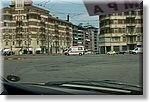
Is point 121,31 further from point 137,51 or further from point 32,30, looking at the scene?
point 32,30

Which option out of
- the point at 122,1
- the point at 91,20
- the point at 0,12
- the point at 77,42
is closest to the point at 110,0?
the point at 122,1

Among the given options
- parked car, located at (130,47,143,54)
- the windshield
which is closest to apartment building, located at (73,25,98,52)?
the windshield

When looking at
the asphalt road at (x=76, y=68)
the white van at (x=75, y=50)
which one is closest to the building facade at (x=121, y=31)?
the asphalt road at (x=76, y=68)

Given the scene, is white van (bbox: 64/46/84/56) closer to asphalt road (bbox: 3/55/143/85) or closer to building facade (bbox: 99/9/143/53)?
asphalt road (bbox: 3/55/143/85)

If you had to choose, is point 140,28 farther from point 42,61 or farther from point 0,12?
point 0,12

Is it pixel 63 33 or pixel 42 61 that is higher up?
pixel 63 33

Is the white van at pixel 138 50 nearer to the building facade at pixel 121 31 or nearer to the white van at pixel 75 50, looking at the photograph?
the building facade at pixel 121 31

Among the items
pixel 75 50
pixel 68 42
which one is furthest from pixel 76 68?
pixel 68 42
